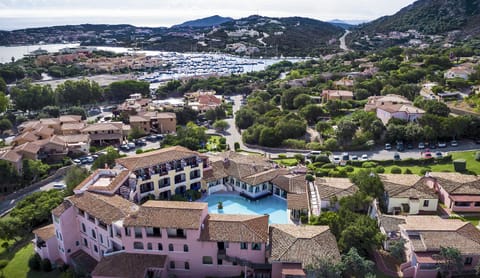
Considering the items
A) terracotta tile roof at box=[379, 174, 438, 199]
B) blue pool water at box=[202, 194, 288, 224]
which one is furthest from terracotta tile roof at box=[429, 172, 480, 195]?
blue pool water at box=[202, 194, 288, 224]

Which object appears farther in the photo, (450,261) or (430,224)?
(430,224)

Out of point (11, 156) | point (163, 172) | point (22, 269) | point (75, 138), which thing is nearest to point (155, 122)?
point (75, 138)

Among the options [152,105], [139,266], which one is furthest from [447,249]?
[152,105]

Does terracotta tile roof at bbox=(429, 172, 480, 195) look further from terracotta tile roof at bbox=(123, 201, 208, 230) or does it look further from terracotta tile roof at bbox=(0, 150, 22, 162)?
terracotta tile roof at bbox=(0, 150, 22, 162)

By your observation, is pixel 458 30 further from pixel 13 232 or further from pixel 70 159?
pixel 13 232

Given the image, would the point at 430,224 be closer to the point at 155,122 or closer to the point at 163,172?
the point at 163,172

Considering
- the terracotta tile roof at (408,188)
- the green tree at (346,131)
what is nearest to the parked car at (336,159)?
the green tree at (346,131)
